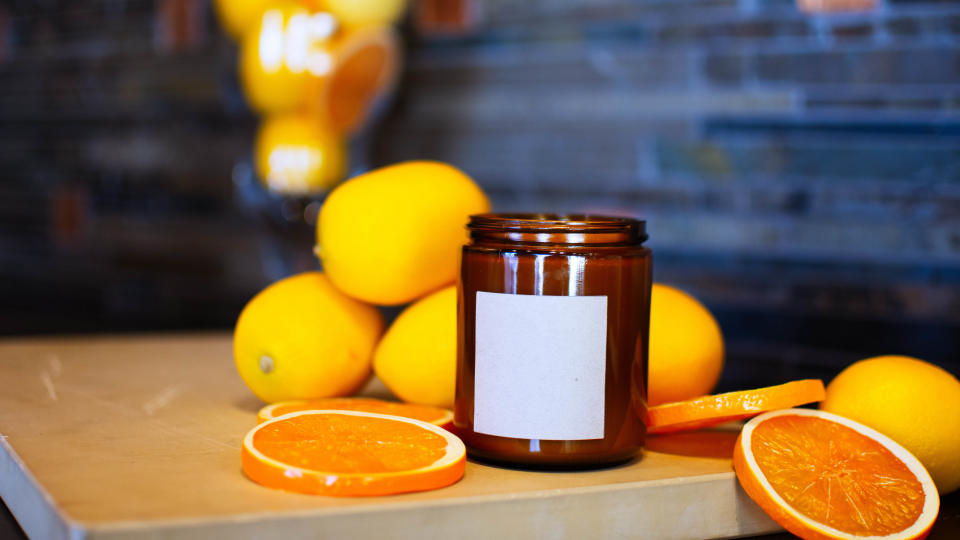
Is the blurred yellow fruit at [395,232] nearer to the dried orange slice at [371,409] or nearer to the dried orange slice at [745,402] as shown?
the dried orange slice at [371,409]

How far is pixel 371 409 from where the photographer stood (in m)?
0.73

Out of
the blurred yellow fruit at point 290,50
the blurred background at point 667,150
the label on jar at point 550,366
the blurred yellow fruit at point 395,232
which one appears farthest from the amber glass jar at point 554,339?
the blurred yellow fruit at point 290,50

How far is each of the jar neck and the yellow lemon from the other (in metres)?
0.16

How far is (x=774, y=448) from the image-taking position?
633 mm

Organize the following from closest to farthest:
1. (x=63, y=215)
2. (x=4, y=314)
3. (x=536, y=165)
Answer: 1. (x=536, y=165)
2. (x=4, y=314)
3. (x=63, y=215)

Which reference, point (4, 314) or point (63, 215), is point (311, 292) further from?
point (63, 215)

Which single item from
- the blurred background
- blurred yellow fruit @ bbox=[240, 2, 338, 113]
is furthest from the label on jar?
blurred yellow fruit @ bbox=[240, 2, 338, 113]

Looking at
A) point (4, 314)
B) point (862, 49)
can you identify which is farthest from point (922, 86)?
point (4, 314)

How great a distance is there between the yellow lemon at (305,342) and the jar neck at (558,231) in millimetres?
160

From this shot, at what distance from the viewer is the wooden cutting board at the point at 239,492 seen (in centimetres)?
54

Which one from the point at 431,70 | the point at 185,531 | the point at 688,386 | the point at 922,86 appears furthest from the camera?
the point at 431,70

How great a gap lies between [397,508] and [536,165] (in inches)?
42.2

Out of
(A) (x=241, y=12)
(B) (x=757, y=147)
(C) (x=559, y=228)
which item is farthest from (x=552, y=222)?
(A) (x=241, y=12)

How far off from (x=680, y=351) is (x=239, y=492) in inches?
A: 12.1
